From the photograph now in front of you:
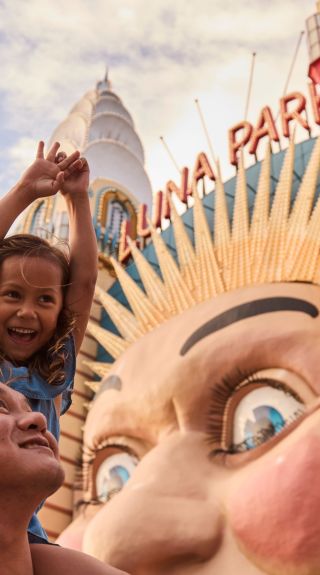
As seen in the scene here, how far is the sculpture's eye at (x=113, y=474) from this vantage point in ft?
12.8

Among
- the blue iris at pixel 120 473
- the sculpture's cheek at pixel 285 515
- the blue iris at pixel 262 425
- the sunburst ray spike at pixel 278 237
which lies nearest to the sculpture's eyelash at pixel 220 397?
the blue iris at pixel 262 425

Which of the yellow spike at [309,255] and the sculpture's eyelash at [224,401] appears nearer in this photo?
the sculpture's eyelash at [224,401]

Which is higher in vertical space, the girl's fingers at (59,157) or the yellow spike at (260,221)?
the yellow spike at (260,221)

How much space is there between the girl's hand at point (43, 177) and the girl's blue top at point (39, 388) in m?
0.34

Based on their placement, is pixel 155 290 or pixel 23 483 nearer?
pixel 23 483

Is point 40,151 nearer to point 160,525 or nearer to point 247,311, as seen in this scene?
point 160,525

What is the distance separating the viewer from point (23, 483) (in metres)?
1.01

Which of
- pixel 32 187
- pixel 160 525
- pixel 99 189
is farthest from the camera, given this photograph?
pixel 99 189

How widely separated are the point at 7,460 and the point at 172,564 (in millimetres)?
1980

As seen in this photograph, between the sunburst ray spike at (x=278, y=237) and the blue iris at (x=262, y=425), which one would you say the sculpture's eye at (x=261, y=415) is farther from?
the sunburst ray spike at (x=278, y=237)

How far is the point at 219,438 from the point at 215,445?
0.15 ft

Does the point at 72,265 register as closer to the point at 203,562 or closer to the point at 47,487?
the point at 47,487

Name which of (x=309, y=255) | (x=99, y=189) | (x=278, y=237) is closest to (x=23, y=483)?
(x=309, y=255)

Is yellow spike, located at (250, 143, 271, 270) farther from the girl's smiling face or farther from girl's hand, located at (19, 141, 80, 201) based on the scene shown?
the girl's smiling face
